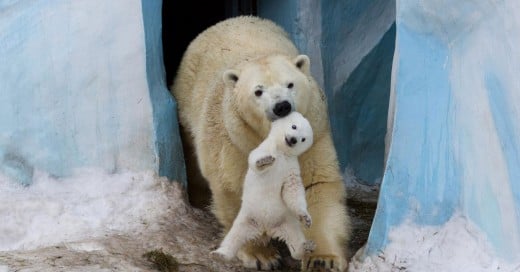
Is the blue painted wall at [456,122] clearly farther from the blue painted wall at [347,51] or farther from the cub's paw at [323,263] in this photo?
the blue painted wall at [347,51]

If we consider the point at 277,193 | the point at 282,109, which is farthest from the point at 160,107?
the point at 277,193

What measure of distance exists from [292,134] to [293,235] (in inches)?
21.6

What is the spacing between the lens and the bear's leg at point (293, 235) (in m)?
4.55

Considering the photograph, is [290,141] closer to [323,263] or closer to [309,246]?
[309,246]

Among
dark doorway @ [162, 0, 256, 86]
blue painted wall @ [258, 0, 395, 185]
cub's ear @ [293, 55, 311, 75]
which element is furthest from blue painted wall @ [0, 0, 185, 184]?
dark doorway @ [162, 0, 256, 86]

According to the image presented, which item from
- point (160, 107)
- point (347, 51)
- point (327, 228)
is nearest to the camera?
point (327, 228)

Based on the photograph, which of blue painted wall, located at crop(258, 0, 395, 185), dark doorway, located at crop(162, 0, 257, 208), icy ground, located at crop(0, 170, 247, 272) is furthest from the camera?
dark doorway, located at crop(162, 0, 257, 208)

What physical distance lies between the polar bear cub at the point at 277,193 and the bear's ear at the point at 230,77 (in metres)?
0.77

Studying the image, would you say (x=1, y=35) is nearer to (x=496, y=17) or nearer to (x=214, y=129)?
(x=214, y=129)

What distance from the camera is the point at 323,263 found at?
15.7 ft

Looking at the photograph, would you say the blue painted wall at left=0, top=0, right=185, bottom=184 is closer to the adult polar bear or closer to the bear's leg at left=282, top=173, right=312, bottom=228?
the adult polar bear

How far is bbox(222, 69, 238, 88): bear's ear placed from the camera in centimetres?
523

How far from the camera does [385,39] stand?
6.68 m

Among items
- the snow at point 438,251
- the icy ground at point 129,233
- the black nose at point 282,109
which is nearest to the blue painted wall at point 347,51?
the icy ground at point 129,233
